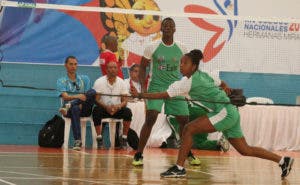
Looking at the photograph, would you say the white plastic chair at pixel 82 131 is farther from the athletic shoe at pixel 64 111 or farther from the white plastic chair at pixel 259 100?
the white plastic chair at pixel 259 100

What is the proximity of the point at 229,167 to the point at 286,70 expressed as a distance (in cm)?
633

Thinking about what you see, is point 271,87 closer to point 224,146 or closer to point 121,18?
point 224,146

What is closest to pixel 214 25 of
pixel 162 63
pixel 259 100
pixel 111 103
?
pixel 259 100

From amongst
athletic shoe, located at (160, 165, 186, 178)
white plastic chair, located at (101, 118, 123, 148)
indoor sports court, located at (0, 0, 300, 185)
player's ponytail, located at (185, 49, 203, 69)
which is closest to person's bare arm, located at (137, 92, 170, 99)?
player's ponytail, located at (185, 49, 203, 69)

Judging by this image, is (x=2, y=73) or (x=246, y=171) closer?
(x=246, y=171)

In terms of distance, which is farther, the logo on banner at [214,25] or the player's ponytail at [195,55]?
the logo on banner at [214,25]

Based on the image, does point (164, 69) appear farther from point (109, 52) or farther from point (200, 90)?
point (109, 52)

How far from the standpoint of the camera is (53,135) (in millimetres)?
14633

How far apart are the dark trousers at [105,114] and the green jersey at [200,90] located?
5185 mm

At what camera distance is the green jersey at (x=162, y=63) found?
1097 cm

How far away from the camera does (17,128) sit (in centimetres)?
1609

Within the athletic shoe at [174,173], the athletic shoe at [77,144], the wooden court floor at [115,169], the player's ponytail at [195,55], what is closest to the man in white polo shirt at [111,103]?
the athletic shoe at [77,144]

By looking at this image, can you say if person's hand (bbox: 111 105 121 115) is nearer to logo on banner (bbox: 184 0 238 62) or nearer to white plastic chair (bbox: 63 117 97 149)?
white plastic chair (bbox: 63 117 97 149)

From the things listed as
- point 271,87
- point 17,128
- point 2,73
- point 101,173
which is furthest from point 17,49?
point 101,173
